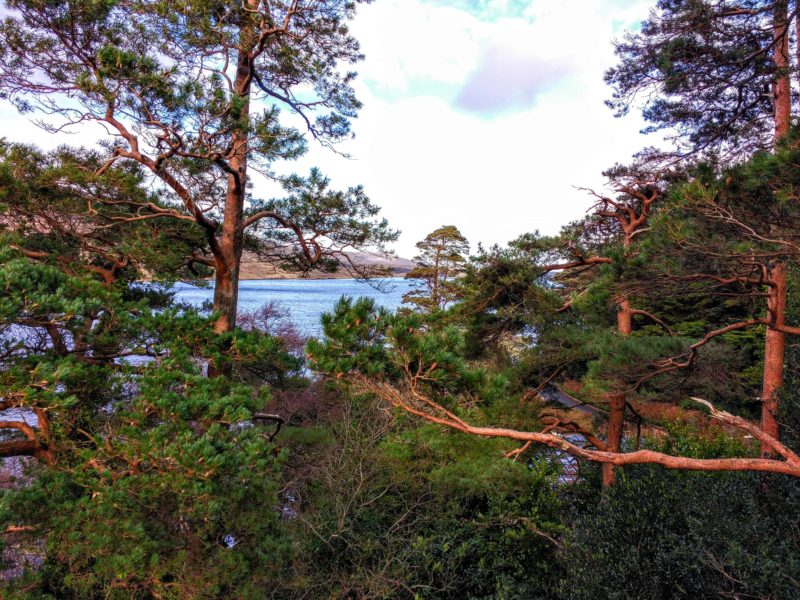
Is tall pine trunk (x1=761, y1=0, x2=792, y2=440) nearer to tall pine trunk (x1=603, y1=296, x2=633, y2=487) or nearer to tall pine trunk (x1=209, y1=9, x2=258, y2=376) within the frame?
tall pine trunk (x1=603, y1=296, x2=633, y2=487)

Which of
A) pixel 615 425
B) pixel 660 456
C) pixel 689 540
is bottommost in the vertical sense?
pixel 689 540

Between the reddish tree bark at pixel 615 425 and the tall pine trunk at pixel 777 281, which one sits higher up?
the tall pine trunk at pixel 777 281

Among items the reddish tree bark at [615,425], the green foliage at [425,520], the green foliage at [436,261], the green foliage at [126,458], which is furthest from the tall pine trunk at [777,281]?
the green foliage at [436,261]

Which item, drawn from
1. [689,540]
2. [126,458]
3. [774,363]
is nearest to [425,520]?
[689,540]

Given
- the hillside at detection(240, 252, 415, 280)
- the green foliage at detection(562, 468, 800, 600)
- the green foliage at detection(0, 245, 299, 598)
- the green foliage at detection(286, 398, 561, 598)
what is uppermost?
the hillside at detection(240, 252, 415, 280)

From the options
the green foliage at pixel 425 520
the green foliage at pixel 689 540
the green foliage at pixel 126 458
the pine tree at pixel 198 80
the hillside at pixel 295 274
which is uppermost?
the pine tree at pixel 198 80

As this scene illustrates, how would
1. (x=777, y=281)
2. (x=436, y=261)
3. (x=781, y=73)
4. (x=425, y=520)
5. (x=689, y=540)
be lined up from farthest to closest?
(x=436, y=261) → (x=425, y=520) → (x=777, y=281) → (x=781, y=73) → (x=689, y=540)

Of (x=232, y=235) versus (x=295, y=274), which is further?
(x=295, y=274)

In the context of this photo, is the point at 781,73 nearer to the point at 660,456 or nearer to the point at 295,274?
the point at 660,456

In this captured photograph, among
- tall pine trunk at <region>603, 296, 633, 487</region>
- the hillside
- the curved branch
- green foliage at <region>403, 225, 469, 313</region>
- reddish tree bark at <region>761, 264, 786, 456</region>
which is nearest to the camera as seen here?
the curved branch

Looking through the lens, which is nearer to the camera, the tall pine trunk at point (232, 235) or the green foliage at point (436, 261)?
the tall pine trunk at point (232, 235)

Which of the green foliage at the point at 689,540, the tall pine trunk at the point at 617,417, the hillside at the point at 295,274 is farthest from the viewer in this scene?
the tall pine trunk at the point at 617,417

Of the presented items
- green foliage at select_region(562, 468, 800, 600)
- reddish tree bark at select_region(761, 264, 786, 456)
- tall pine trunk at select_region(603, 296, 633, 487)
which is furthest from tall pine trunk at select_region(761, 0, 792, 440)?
tall pine trunk at select_region(603, 296, 633, 487)

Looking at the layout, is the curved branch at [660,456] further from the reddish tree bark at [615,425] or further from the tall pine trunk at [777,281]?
the reddish tree bark at [615,425]
